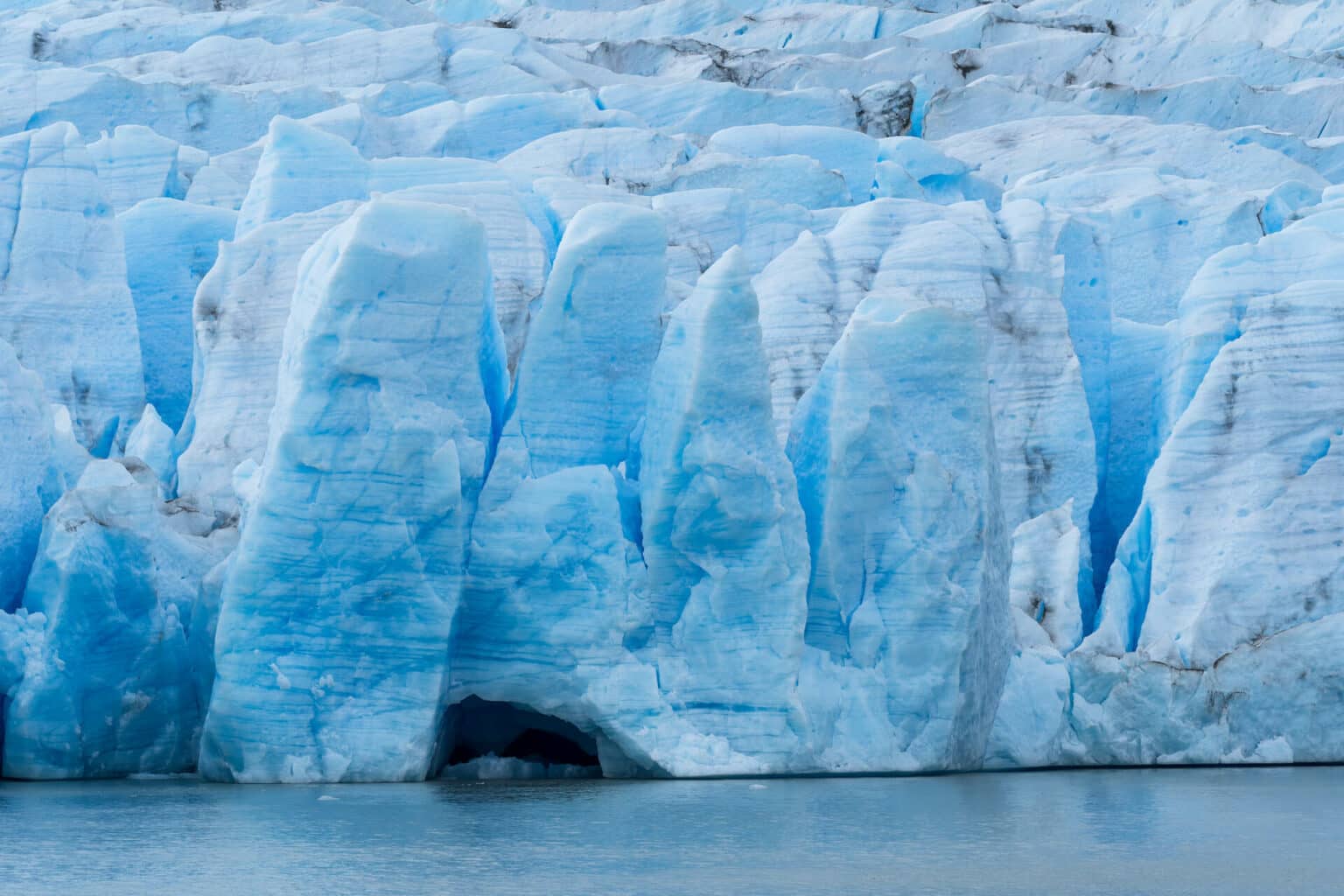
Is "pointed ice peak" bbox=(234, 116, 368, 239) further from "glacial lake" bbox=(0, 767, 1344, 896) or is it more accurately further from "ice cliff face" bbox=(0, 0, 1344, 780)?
"glacial lake" bbox=(0, 767, 1344, 896)

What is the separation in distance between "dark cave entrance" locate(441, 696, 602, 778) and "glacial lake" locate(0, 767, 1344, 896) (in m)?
0.75

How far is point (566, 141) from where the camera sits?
66.6 ft

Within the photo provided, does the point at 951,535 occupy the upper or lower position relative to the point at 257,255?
lower

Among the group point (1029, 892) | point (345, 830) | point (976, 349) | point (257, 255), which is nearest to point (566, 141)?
point (257, 255)

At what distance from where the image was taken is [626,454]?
13.8 m

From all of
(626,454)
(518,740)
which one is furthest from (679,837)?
(518,740)

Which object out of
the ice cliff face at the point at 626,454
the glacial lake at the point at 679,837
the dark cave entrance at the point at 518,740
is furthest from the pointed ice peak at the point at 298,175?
the glacial lake at the point at 679,837

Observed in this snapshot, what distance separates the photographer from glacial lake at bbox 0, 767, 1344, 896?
28.4 ft

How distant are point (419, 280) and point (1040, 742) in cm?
571

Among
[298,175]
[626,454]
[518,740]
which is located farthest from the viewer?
[298,175]

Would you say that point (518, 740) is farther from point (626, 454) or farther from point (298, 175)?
point (298, 175)

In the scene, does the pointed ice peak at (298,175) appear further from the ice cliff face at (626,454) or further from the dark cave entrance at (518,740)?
the dark cave entrance at (518,740)

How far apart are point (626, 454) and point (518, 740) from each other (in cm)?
247

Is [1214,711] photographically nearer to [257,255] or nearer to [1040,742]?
[1040,742]
